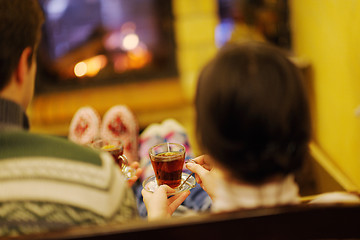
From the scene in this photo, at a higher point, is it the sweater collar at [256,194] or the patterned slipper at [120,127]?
the patterned slipper at [120,127]

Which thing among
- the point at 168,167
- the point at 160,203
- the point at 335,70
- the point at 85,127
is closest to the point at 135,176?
the point at 168,167

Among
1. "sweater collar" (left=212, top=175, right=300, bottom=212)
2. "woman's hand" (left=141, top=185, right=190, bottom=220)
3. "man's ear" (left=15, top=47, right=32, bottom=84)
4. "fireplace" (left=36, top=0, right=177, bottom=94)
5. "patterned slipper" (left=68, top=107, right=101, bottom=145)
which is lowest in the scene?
"woman's hand" (left=141, top=185, right=190, bottom=220)

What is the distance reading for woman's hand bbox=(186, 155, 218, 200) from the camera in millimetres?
939

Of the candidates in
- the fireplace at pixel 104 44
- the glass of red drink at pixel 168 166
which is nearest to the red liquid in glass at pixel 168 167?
the glass of red drink at pixel 168 166

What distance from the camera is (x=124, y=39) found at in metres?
2.53

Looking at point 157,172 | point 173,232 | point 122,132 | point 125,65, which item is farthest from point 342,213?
point 125,65

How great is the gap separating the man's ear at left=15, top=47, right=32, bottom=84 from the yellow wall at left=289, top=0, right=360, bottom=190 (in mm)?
1180

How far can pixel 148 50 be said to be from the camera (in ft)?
8.33

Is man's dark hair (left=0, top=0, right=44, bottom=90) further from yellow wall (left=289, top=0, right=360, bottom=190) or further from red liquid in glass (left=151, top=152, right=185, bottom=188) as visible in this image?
yellow wall (left=289, top=0, right=360, bottom=190)

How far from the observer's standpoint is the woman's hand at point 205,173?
0.94m

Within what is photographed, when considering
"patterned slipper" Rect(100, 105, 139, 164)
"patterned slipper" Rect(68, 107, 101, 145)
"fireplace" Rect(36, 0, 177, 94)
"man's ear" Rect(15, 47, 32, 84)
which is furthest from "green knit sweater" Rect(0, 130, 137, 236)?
"fireplace" Rect(36, 0, 177, 94)

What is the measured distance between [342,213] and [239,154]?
0.18m

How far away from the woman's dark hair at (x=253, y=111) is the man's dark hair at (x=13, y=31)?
0.34m

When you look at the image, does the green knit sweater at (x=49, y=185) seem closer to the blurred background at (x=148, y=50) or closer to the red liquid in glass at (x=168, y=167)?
the red liquid in glass at (x=168, y=167)
